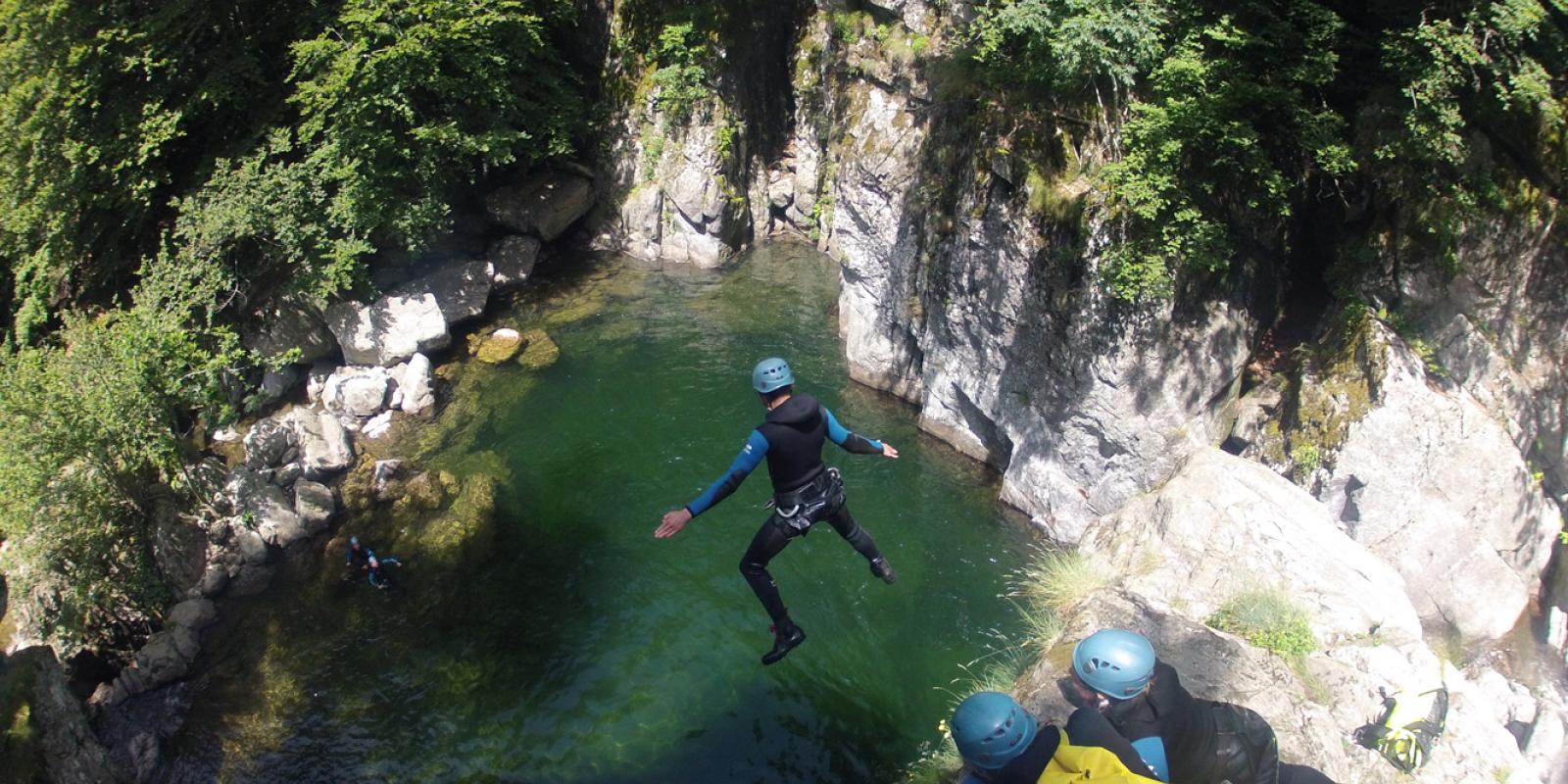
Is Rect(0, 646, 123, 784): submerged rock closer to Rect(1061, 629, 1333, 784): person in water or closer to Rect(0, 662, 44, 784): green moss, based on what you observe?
Rect(0, 662, 44, 784): green moss

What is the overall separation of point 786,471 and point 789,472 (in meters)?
0.03

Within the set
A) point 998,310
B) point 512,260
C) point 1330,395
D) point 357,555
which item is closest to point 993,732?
point 1330,395

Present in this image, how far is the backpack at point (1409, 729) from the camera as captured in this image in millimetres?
6547

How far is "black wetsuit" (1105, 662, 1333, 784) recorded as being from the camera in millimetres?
5227

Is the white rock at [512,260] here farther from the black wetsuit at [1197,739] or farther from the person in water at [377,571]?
the black wetsuit at [1197,739]

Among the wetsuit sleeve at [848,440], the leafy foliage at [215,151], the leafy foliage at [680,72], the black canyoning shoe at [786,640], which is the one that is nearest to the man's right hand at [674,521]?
the wetsuit sleeve at [848,440]

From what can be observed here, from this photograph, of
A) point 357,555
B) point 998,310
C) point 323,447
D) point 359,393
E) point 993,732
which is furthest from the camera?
point 359,393

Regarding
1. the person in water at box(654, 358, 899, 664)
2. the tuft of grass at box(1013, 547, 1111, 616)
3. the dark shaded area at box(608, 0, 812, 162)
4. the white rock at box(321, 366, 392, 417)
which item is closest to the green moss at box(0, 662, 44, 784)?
the white rock at box(321, 366, 392, 417)

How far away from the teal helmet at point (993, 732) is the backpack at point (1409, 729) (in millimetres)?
4053

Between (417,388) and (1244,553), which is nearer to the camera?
(1244,553)

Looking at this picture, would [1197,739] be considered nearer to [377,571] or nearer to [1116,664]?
[1116,664]

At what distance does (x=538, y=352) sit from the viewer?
18.8m

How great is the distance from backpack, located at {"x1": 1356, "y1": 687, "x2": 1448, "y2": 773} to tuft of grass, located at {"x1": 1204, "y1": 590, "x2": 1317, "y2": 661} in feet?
2.63

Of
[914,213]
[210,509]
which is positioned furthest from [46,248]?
[914,213]
